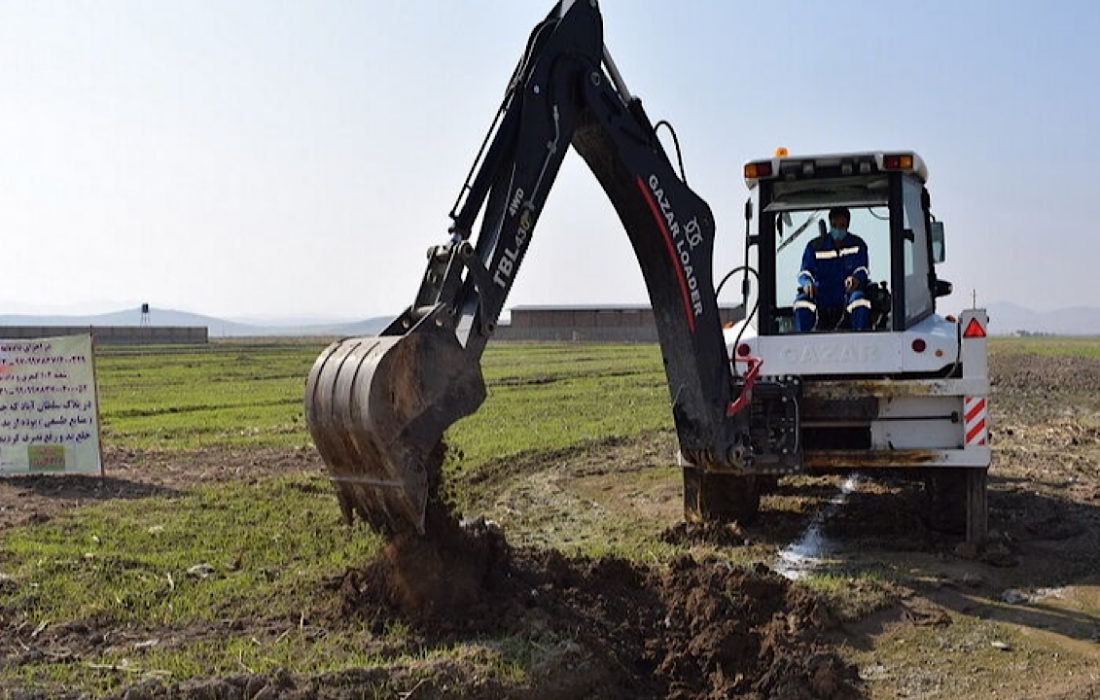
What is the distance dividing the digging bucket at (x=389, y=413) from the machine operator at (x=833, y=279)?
401 cm

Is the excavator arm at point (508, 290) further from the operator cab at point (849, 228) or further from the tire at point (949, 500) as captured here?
the tire at point (949, 500)

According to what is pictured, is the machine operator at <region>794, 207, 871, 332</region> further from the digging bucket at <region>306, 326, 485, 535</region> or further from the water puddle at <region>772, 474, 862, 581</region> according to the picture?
the digging bucket at <region>306, 326, 485, 535</region>

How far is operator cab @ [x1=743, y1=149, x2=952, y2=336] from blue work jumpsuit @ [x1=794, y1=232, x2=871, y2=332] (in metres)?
0.06

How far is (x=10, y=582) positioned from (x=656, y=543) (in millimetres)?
4951

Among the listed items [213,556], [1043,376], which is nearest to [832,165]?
[213,556]

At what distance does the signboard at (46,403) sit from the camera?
13.0 m

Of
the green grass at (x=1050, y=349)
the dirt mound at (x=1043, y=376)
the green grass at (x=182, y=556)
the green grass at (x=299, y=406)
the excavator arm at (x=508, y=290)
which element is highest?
the excavator arm at (x=508, y=290)

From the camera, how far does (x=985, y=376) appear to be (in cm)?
852

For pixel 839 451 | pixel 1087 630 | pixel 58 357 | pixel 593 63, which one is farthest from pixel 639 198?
pixel 58 357

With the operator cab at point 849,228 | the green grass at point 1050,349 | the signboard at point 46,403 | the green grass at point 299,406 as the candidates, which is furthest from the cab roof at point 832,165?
the green grass at point 1050,349

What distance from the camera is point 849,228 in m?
9.32

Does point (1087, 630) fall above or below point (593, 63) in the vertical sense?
below

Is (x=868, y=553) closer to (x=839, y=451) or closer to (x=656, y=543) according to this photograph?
(x=839, y=451)

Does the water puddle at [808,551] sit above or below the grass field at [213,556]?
below
